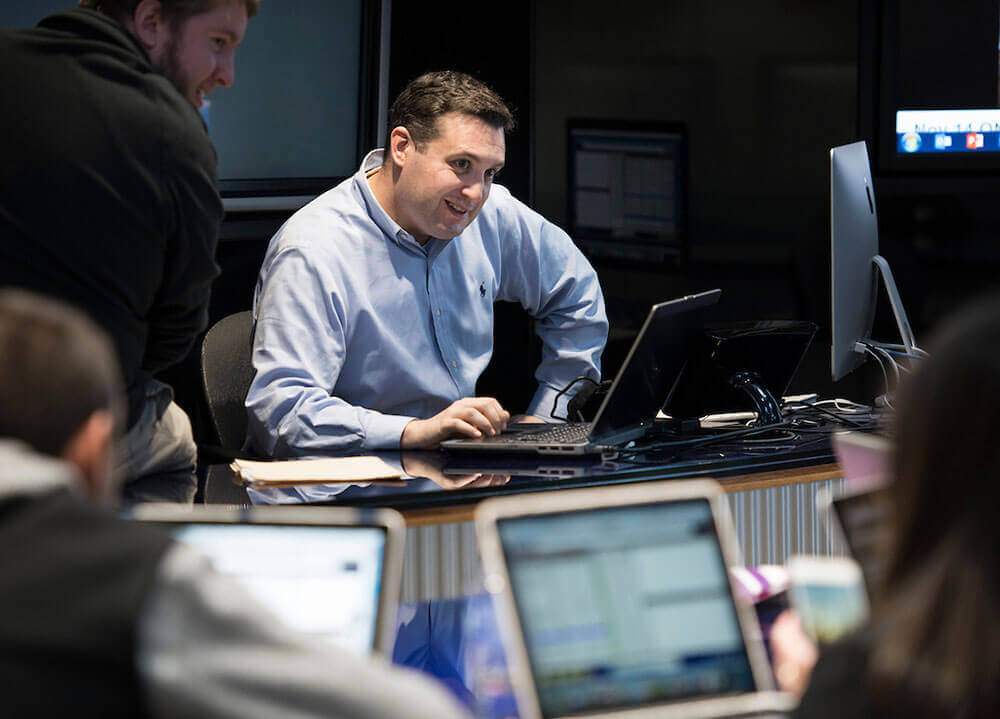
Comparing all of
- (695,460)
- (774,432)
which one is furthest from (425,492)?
(774,432)

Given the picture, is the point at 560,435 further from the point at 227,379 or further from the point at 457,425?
the point at 227,379

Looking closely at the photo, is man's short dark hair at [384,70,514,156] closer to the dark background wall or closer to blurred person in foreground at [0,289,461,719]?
the dark background wall

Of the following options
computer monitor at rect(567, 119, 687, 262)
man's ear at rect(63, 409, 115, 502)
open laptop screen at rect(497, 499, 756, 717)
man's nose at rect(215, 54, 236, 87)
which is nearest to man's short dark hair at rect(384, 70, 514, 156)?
man's nose at rect(215, 54, 236, 87)

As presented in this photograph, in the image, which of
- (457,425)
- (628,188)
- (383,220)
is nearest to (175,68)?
(457,425)

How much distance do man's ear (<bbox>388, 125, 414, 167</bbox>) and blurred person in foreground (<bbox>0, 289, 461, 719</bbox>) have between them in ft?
6.61

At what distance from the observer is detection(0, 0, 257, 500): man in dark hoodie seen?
1781mm

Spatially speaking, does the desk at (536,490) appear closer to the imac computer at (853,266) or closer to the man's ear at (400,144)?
the imac computer at (853,266)

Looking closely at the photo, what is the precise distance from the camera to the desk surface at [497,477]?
6.05 feet

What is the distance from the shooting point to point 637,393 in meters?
2.19

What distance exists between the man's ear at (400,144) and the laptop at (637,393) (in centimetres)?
86

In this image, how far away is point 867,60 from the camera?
386cm

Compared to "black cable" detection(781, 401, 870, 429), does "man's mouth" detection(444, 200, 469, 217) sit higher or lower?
higher

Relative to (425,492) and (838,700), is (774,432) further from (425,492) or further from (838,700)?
(838,700)

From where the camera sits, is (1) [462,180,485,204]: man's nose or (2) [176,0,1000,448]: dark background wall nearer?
(1) [462,180,485,204]: man's nose
